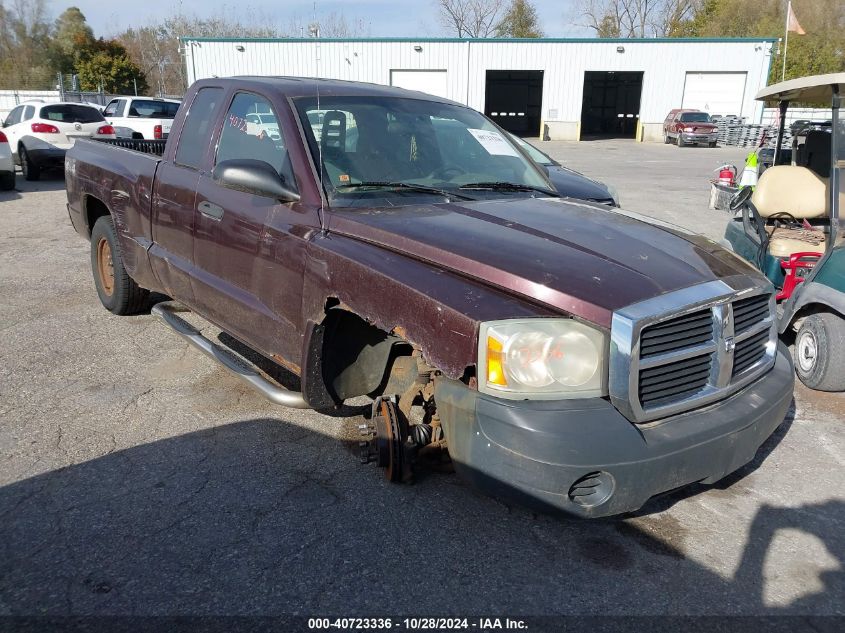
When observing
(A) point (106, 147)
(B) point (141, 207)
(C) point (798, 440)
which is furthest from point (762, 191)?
(A) point (106, 147)

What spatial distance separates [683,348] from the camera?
106 inches

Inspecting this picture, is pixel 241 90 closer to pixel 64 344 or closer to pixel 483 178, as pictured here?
pixel 483 178

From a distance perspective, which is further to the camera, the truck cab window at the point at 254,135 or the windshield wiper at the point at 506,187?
the windshield wiper at the point at 506,187

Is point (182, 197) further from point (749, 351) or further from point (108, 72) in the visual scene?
point (108, 72)

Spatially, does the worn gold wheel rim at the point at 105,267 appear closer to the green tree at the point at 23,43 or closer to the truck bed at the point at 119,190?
the truck bed at the point at 119,190

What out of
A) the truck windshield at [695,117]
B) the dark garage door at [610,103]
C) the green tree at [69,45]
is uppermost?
the green tree at [69,45]

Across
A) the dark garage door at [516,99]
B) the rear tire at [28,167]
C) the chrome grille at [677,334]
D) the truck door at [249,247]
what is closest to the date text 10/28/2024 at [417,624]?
the chrome grille at [677,334]

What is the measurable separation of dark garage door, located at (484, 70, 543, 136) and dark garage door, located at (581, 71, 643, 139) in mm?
3331

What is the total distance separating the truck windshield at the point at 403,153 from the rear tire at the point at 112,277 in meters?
2.58

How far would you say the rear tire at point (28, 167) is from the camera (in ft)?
49.9

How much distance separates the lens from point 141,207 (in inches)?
191

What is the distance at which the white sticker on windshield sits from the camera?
14.1 feet

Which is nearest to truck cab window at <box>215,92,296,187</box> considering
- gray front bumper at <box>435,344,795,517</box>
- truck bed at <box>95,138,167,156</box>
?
gray front bumper at <box>435,344,795,517</box>

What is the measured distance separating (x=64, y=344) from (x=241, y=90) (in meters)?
2.56
